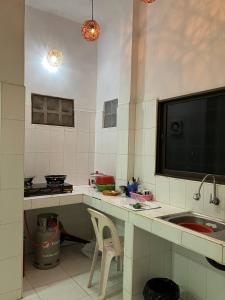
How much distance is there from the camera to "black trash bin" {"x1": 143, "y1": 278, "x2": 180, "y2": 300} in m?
1.89

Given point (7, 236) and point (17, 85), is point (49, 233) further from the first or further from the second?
point (17, 85)

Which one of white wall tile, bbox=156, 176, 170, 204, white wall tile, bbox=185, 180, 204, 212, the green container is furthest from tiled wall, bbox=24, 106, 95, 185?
white wall tile, bbox=185, 180, 204, 212

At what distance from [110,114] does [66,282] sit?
6.64 feet

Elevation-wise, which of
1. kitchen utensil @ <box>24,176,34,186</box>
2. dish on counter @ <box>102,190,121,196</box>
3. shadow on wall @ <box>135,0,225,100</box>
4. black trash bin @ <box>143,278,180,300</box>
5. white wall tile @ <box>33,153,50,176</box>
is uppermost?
shadow on wall @ <box>135,0,225,100</box>

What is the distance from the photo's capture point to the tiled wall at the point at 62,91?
9.94 ft

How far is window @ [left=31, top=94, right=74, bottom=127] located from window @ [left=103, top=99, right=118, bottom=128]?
45cm

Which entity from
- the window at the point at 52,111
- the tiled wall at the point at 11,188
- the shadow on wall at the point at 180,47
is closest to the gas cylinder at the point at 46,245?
the tiled wall at the point at 11,188

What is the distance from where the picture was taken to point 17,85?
2096 millimetres

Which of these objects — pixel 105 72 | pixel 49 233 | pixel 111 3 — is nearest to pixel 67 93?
pixel 105 72

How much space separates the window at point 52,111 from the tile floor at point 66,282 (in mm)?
1679

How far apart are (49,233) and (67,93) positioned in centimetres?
A: 179

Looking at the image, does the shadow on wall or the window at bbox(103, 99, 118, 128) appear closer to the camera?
the shadow on wall

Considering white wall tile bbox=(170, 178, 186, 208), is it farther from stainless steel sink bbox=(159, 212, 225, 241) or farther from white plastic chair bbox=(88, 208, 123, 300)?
white plastic chair bbox=(88, 208, 123, 300)

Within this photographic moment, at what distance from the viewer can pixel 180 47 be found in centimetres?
229
